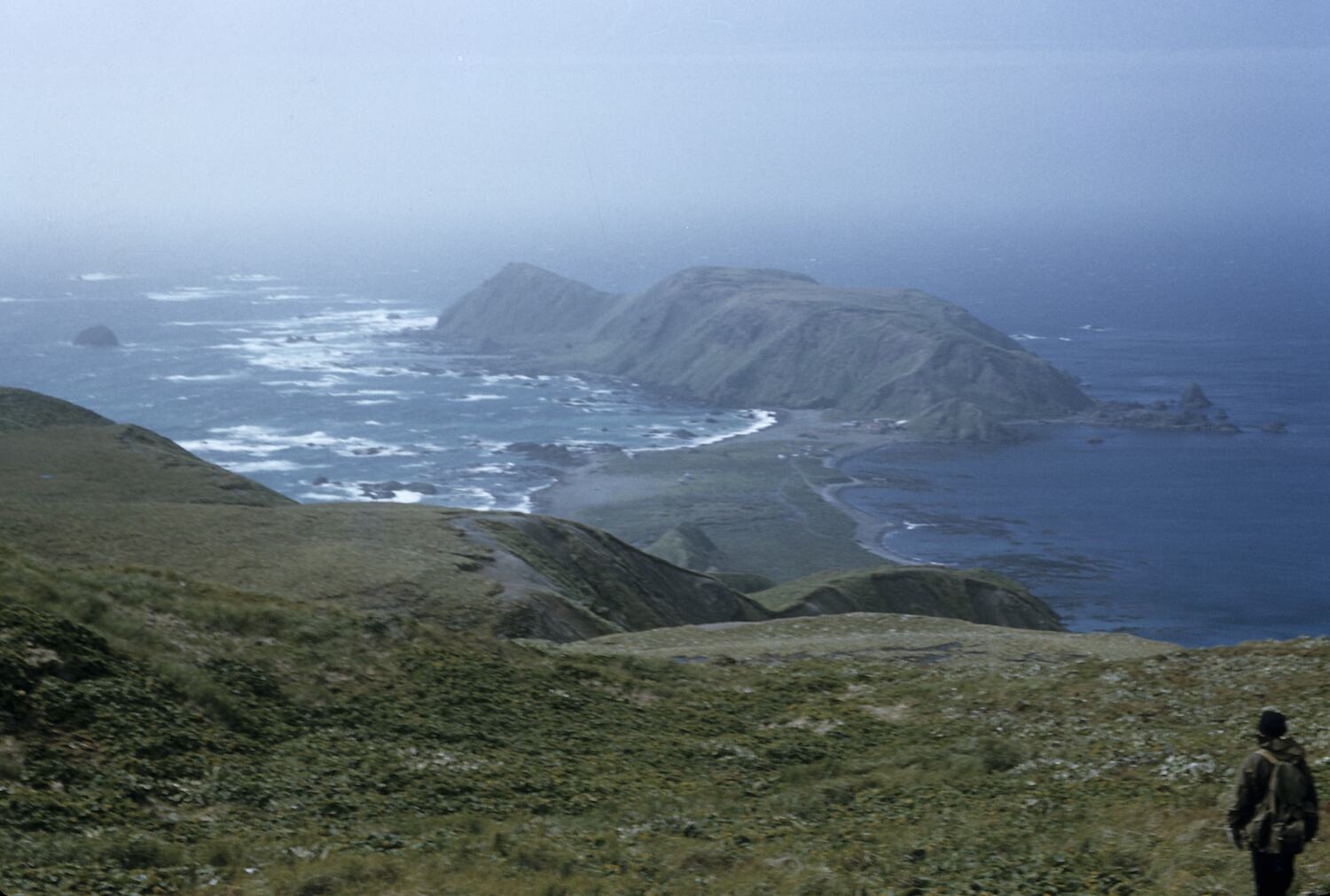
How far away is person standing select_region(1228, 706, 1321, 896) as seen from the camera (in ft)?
49.0

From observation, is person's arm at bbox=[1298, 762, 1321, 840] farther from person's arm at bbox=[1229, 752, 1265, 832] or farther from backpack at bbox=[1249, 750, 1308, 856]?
person's arm at bbox=[1229, 752, 1265, 832]

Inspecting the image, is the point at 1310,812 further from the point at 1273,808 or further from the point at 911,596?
the point at 911,596

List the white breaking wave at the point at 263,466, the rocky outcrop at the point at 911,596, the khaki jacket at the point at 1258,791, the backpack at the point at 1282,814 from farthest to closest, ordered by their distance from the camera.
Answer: the white breaking wave at the point at 263,466 → the rocky outcrop at the point at 911,596 → the khaki jacket at the point at 1258,791 → the backpack at the point at 1282,814

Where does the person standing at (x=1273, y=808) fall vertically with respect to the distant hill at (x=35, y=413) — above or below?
above

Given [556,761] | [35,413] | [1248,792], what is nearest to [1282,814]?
[1248,792]

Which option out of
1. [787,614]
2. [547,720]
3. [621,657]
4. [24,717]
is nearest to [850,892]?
[547,720]

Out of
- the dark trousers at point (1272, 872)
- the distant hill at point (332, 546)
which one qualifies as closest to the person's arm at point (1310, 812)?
the dark trousers at point (1272, 872)

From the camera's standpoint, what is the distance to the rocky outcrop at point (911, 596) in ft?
274

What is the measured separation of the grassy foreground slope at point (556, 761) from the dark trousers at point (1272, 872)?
1202mm

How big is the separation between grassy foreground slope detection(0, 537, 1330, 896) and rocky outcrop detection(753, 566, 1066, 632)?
48.6 meters

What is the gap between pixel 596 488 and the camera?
7559 inches

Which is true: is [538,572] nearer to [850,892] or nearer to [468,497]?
[850,892]

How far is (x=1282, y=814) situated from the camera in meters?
14.9

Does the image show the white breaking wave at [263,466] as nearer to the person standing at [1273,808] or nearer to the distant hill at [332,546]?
the distant hill at [332,546]
